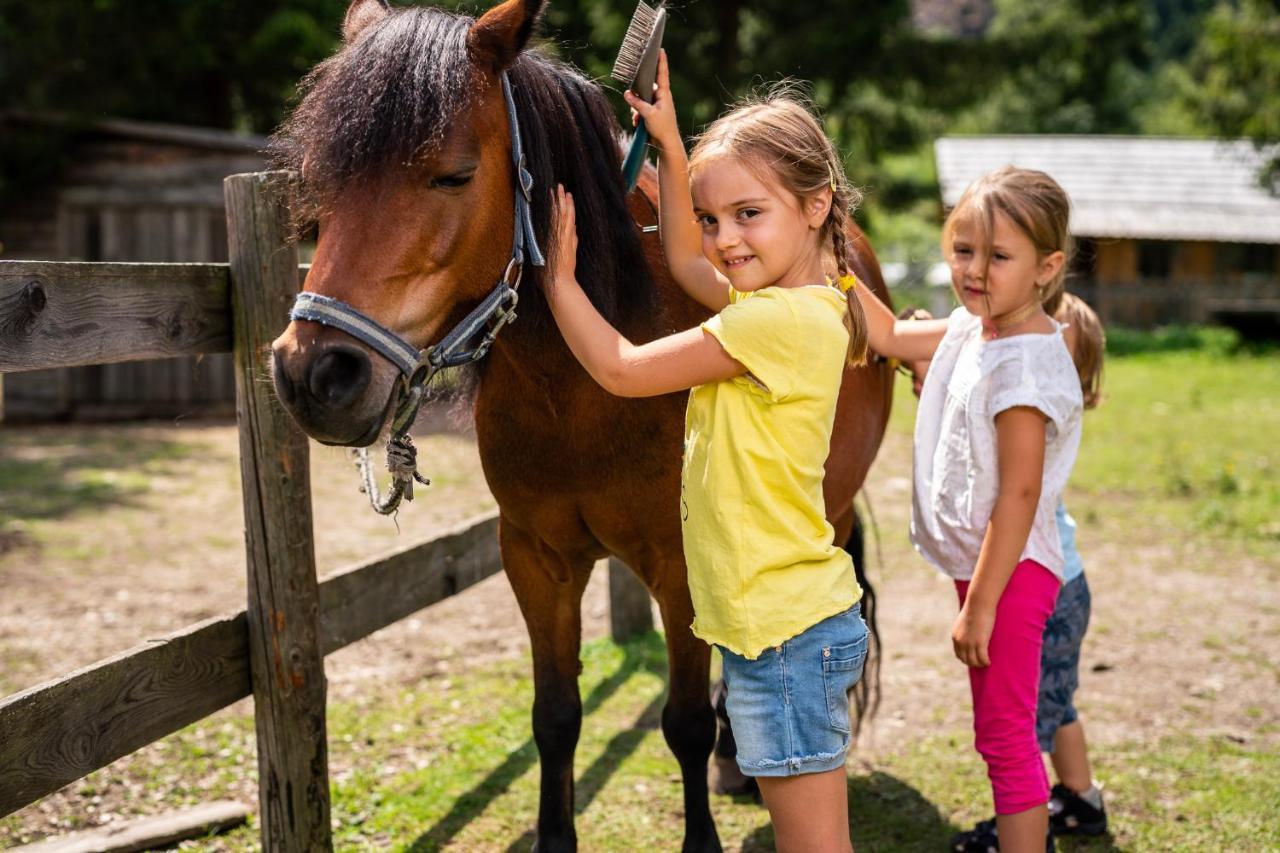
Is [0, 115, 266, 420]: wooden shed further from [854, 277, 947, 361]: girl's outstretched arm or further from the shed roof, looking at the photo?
the shed roof

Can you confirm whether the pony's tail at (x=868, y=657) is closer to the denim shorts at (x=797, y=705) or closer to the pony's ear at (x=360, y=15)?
the denim shorts at (x=797, y=705)

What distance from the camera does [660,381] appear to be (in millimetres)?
2100

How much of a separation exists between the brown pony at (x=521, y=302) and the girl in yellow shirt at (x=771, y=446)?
1.05 feet

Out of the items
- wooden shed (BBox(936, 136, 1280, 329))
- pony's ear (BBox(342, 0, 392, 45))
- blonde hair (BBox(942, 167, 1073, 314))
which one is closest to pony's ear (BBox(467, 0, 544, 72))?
pony's ear (BBox(342, 0, 392, 45))

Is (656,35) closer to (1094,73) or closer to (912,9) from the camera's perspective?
(912,9)

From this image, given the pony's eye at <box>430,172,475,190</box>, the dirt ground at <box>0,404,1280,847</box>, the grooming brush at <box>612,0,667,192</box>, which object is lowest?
the dirt ground at <box>0,404,1280,847</box>

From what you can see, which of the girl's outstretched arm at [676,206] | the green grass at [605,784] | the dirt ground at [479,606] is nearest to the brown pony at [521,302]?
the girl's outstretched arm at [676,206]

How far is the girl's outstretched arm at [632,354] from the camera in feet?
6.81

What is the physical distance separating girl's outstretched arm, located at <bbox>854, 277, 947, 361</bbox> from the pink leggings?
0.77 meters

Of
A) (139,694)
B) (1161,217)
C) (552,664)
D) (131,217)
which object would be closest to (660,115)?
(552,664)

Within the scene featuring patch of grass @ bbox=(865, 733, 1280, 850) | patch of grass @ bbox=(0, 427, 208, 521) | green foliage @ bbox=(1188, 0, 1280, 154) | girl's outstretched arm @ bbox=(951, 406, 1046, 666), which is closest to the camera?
girl's outstretched arm @ bbox=(951, 406, 1046, 666)

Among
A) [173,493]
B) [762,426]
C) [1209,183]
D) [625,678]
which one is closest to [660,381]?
[762,426]

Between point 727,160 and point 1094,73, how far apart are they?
20104 millimetres

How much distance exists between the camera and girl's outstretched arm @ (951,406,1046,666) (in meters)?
2.57
